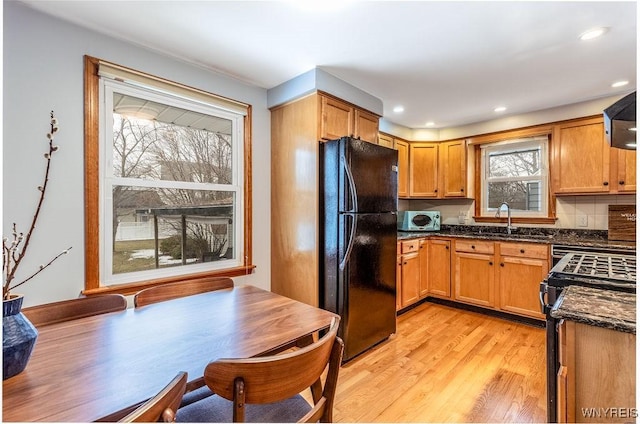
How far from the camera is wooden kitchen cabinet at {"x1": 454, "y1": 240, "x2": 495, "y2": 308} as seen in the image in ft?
10.6

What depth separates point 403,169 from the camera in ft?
13.2

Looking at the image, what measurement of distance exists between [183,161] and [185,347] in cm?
162

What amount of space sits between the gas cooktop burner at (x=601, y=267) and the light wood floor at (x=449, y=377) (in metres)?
0.89

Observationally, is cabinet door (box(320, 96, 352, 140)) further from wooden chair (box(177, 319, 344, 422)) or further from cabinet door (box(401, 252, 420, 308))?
wooden chair (box(177, 319, 344, 422))

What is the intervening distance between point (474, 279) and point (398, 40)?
8.71 feet

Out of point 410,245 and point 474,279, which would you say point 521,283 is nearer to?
point 474,279

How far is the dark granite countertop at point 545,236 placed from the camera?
275 cm

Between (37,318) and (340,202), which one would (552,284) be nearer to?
(340,202)

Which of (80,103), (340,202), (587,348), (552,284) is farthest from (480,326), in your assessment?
(80,103)

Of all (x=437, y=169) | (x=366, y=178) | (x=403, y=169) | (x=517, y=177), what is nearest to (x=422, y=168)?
(x=437, y=169)

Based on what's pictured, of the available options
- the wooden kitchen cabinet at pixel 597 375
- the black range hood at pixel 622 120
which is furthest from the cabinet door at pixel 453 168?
the wooden kitchen cabinet at pixel 597 375

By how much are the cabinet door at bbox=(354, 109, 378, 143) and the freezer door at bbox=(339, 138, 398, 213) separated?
34 centimetres

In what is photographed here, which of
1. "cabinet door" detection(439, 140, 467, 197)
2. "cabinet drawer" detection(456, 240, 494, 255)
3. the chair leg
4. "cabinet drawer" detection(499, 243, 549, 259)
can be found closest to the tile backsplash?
"cabinet drawer" detection(499, 243, 549, 259)

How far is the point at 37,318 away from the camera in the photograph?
4.19 ft
